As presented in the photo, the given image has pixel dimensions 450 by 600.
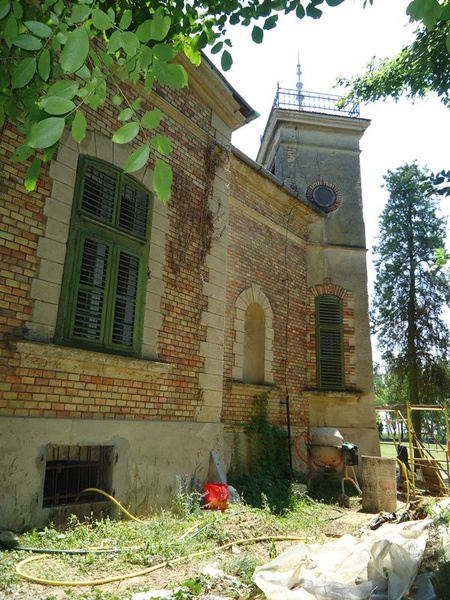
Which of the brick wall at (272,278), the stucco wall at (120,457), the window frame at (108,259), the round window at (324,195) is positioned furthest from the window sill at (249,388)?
the round window at (324,195)

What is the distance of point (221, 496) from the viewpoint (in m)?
6.38

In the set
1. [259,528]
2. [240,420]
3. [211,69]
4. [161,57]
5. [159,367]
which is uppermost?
[211,69]

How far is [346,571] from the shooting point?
364cm

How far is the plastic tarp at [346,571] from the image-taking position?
10.5 feet

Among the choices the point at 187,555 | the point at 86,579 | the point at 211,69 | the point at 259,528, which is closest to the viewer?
the point at 86,579

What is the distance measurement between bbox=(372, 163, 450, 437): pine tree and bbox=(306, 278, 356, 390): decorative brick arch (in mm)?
8016

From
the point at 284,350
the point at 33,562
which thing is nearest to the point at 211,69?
the point at 284,350

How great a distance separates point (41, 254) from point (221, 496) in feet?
13.3

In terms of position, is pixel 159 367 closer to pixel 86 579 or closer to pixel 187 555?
pixel 187 555

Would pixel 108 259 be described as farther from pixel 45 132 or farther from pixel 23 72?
pixel 45 132

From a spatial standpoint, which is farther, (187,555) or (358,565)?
(187,555)

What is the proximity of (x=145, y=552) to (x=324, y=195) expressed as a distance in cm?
1095

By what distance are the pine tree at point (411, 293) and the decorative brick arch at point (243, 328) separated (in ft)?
34.7

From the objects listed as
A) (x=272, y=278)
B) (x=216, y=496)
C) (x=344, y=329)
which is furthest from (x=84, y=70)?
(x=344, y=329)
